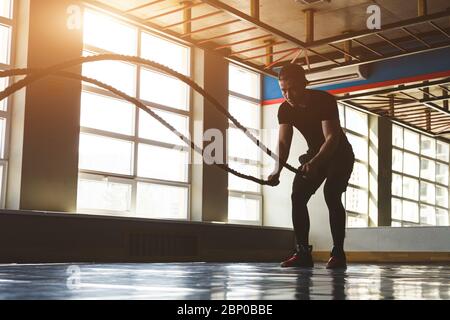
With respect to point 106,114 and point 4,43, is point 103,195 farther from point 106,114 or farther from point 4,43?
point 4,43

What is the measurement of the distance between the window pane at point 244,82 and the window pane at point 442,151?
25.1 ft

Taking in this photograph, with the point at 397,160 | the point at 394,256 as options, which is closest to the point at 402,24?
the point at 394,256

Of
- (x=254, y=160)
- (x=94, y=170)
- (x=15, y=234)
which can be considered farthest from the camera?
(x=254, y=160)

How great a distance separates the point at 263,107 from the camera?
1186 cm

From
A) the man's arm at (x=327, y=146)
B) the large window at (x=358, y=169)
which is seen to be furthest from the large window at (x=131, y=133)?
the man's arm at (x=327, y=146)

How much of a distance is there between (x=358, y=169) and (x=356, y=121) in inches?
41.8

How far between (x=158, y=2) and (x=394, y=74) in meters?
4.32

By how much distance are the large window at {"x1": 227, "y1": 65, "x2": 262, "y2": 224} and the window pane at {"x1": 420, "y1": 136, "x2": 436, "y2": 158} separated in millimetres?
6441

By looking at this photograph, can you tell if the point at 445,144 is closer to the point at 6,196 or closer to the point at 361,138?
the point at 361,138

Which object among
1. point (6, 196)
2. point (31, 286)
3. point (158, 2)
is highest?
point (158, 2)

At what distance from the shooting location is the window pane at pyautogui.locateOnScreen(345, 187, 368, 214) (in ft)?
42.0

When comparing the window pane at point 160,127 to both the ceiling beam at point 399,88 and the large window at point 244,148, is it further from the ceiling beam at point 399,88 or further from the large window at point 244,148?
the ceiling beam at point 399,88

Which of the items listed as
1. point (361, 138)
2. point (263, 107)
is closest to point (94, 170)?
point (263, 107)

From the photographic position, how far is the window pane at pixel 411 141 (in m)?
15.3
